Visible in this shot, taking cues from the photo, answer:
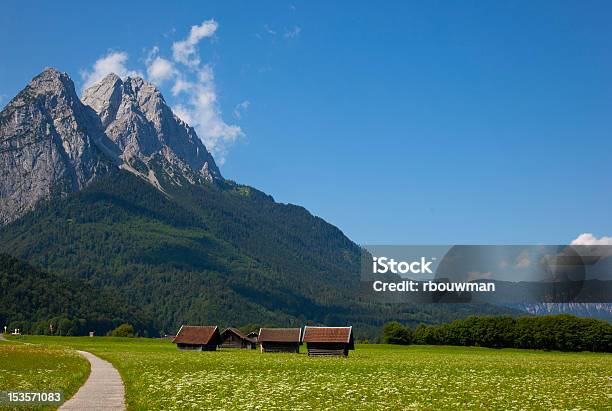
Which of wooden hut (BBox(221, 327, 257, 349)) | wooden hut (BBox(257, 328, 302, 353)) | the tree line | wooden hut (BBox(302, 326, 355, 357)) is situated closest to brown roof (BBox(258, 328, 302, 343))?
Answer: wooden hut (BBox(257, 328, 302, 353))

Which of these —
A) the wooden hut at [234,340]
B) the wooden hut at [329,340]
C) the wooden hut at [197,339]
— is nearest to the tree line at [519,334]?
the wooden hut at [234,340]

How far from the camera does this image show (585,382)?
39281 millimetres

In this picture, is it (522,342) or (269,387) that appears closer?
(269,387)

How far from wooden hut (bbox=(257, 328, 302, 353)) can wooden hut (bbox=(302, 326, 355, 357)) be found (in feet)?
37.6

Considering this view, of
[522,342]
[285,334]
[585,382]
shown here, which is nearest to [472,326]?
[522,342]

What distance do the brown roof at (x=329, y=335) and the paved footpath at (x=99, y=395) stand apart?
139ft

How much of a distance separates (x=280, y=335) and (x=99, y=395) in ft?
215

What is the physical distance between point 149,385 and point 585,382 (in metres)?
27.1

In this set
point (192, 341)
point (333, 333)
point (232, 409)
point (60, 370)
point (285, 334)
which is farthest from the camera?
A: point (192, 341)

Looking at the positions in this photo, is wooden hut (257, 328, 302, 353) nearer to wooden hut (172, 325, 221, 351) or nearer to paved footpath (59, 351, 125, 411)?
wooden hut (172, 325, 221, 351)

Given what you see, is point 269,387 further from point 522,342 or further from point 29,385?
point 522,342

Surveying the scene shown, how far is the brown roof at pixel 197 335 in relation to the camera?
333 feet

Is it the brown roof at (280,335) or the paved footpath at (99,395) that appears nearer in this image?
the paved footpath at (99,395)

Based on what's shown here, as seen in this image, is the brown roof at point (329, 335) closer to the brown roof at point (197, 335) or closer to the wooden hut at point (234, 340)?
the brown roof at point (197, 335)
